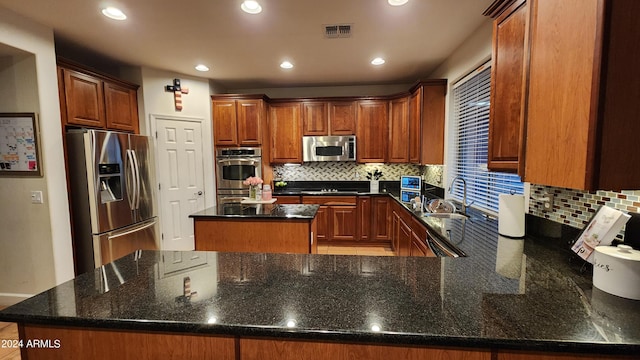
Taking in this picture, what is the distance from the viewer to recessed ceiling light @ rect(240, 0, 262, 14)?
2.06m

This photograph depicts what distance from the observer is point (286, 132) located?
4.39m

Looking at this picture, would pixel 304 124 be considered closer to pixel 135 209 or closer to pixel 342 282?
pixel 135 209

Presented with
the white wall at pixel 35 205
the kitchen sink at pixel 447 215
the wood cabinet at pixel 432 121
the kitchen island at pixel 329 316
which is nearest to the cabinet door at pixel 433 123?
the wood cabinet at pixel 432 121

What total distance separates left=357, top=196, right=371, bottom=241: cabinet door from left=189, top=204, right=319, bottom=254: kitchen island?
1.69 m

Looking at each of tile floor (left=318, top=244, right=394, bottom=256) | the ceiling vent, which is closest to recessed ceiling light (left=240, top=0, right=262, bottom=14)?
the ceiling vent

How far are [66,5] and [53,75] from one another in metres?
0.73

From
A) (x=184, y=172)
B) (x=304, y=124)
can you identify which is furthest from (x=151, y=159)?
(x=304, y=124)

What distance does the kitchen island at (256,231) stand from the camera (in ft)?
8.01

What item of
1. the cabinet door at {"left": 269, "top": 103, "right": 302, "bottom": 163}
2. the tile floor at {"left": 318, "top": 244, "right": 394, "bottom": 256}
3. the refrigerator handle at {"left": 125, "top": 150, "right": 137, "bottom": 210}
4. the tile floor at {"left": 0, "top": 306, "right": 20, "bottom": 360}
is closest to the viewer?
the tile floor at {"left": 0, "top": 306, "right": 20, "bottom": 360}

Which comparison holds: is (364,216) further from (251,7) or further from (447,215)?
(251,7)

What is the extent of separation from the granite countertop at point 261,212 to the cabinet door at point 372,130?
1.90 metres

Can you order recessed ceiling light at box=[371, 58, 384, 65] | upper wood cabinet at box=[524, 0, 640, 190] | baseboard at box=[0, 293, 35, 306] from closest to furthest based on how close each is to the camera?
upper wood cabinet at box=[524, 0, 640, 190]
baseboard at box=[0, 293, 35, 306]
recessed ceiling light at box=[371, 58, 384, 65]

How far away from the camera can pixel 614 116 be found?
2.87 feet

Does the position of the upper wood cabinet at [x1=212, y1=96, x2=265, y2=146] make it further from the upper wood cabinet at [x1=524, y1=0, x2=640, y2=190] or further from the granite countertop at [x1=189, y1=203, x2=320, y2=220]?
the upper wood cabinet at [x1=524, y1=0, x2=640, y2=190]
